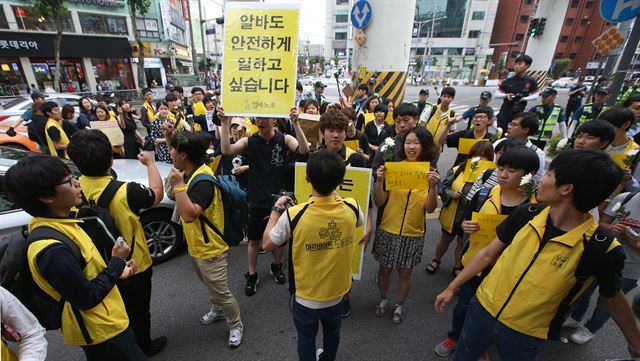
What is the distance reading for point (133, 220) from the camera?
2.02 meters

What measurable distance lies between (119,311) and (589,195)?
2483 millimetres

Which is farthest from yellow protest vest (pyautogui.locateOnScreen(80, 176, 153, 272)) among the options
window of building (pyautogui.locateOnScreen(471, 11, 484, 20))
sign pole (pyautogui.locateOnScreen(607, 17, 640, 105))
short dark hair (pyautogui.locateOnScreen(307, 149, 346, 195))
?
window of building (pyautogui.locateOnScreen(471, 11, 484, 20))

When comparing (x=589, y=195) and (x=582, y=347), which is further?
(x=582, y=347)

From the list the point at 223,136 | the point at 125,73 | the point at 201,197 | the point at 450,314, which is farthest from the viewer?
the point at 125,73

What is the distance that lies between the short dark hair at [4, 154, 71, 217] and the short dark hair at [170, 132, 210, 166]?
82cm

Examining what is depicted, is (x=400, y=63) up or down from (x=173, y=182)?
up

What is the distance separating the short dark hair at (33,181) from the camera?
1.34 meters

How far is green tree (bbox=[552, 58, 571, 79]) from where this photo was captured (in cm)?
4688

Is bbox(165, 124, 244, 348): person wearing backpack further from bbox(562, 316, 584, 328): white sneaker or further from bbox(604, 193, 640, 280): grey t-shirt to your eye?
bbox(562, 316, 584, 328): white sneaker

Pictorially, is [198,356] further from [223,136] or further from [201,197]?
[223,136]

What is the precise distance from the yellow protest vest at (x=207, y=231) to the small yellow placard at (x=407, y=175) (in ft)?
4.69

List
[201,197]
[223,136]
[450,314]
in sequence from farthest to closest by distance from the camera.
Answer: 1. [450,314]
2. [223,136]
3. [201,197]

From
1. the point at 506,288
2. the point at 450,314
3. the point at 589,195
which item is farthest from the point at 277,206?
the point at 450,314

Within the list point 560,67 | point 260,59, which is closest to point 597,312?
point 260,59
